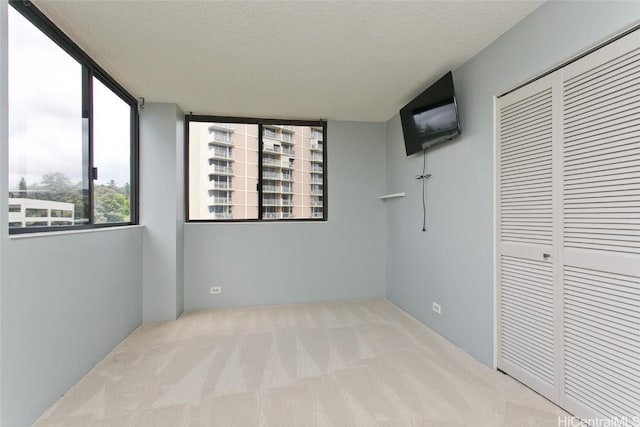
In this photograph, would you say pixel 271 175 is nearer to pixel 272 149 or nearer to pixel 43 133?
pixel 272 149

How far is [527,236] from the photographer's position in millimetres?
2104

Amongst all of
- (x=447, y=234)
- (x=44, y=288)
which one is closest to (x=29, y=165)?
(x=44, y=288)

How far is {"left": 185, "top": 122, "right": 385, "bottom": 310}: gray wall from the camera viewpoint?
3986 mm

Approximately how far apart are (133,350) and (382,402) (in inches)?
88.1

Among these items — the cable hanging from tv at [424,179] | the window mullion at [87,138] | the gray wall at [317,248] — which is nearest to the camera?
the window mullion at [87,138]

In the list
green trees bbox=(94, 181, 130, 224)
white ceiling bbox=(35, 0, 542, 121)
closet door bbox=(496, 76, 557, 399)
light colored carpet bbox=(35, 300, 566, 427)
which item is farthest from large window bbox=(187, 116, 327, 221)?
closet door bbox=(496, 76, 557, 399)

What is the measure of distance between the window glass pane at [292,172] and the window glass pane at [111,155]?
1.61 meters

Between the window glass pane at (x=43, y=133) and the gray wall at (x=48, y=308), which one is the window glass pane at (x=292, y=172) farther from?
the window glass pane at (x=43, y=133)

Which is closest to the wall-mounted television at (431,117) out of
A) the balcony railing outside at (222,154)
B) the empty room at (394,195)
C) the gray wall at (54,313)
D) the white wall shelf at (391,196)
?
the empty room at (394,195)

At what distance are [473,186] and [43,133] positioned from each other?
10.4 feet

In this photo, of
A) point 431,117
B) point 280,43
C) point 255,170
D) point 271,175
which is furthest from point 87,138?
point 431,117

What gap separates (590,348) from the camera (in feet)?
5.52

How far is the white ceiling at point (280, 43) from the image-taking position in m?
1.92

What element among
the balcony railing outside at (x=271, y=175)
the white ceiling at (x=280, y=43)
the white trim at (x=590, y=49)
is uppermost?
the white ceiling at (x=280, y=43)
